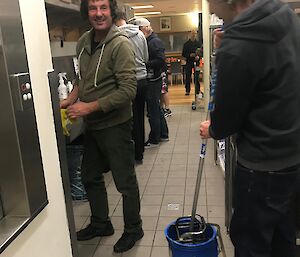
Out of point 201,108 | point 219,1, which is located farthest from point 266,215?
point 201,108

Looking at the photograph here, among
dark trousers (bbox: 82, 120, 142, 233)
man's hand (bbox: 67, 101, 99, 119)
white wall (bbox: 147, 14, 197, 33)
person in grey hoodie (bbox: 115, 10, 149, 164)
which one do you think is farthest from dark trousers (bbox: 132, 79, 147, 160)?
white wall (bbox: 147, 14, 197, 33)

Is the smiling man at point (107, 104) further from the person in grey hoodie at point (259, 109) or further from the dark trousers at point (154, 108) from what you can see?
the dark trousers at point (154, 108)

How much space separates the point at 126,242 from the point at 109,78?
1002 mm

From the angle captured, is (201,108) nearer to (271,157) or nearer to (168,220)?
(168,220)

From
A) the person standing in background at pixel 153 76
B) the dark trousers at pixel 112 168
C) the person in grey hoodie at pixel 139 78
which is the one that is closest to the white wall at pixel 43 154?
the dark trousers at pixel 112 168

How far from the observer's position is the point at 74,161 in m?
2.77

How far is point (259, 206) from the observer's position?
125cm

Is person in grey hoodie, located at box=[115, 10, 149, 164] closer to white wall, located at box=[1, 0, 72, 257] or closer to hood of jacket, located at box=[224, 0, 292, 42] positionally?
white wall, located at box=[1, 0, 72, 257]

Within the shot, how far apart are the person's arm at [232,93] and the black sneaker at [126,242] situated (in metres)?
1.18

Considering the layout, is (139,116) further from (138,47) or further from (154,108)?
(138,47)

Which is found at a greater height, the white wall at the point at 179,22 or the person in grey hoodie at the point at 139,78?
the white wall at the point at 179,22

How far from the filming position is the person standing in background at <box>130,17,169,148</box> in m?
4.05

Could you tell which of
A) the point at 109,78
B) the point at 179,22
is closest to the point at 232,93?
the point at 109,78

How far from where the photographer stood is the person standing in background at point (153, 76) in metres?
4.05
